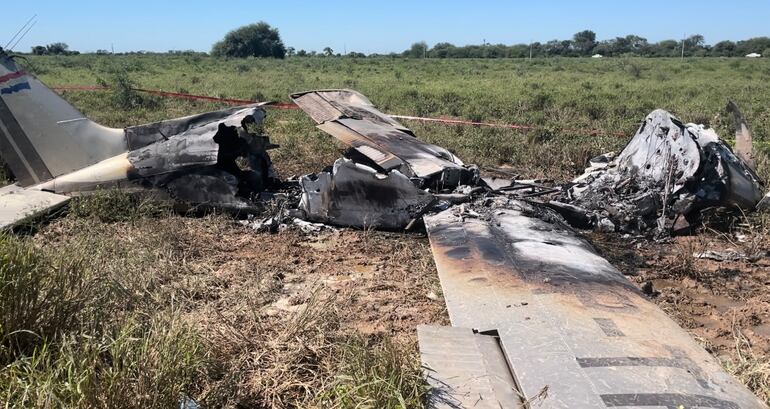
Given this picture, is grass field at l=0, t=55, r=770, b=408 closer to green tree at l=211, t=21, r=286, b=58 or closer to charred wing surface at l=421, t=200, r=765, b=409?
charred wing surface at l=421, t=200, r=765, b=409

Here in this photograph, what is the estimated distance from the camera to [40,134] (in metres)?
6.85

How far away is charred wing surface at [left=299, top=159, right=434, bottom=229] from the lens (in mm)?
5867

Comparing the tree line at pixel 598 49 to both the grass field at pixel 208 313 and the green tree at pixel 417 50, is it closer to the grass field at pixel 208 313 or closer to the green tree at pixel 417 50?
the green tree at pixel 417 50

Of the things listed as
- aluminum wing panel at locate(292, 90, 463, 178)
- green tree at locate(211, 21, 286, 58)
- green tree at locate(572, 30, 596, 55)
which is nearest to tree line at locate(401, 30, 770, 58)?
green tree at locate(572, 30, 596, 55)

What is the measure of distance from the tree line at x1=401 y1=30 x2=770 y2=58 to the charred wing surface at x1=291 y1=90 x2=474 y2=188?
75158 millimetres

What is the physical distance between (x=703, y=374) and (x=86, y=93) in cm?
2117

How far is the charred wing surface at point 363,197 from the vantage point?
587 centimetres

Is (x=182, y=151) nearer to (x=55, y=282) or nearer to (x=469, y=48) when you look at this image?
(x=55, y=282)

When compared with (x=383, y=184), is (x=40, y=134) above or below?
above

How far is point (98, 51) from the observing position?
292 feet

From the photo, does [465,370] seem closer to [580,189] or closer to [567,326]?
[567,326]

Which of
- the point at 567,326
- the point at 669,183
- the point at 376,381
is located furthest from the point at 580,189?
the point at 376,381

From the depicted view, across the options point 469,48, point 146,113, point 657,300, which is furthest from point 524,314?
point 469,48

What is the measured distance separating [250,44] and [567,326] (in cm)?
8227
